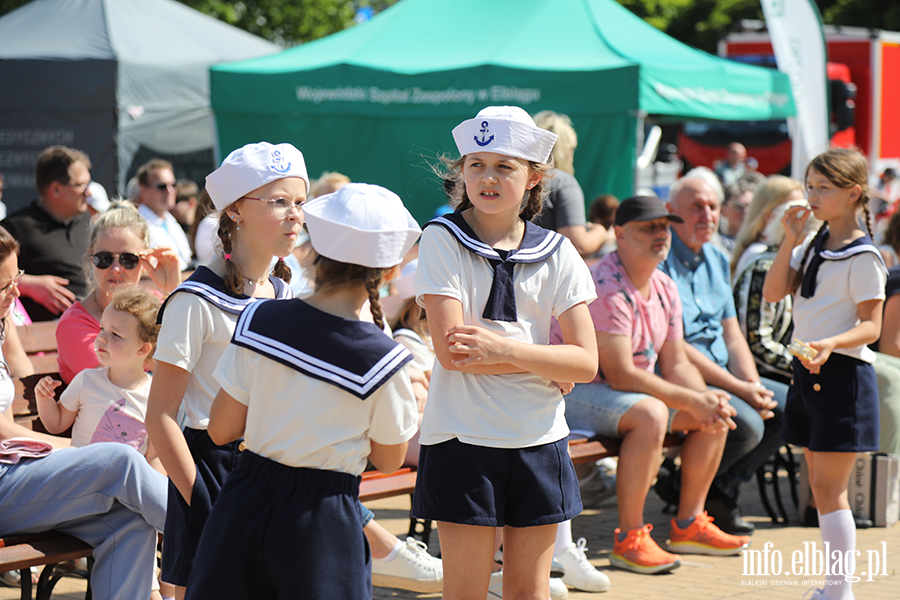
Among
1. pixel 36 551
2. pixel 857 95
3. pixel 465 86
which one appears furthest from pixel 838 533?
pixel 857 95

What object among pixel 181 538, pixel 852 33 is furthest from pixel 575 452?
pixel 852 33

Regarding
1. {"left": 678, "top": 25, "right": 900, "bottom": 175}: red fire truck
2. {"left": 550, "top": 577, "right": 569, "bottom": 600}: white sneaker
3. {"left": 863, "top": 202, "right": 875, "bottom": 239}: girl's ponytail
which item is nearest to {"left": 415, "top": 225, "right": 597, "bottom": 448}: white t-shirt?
{"left": 550, "top": 577, "right": 569, "bottom": 600}: white sneaker

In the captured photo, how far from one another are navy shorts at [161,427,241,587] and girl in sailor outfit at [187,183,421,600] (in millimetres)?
349

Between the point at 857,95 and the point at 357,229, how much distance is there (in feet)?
59.5

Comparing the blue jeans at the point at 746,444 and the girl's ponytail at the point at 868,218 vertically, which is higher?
the girl's ponytail at the point at 868,218

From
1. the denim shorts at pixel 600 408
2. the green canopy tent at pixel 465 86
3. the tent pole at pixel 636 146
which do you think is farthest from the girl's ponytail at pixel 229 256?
the tent pole at pixel 636 146

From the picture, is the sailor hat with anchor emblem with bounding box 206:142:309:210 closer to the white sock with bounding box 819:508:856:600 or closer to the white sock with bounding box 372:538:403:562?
the white sock with bounding box 372:538:403:562

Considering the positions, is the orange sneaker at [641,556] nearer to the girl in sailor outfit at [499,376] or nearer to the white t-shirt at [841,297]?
the white t-shirt at [841,297]

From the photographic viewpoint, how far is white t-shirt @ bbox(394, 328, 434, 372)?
16.1 ft

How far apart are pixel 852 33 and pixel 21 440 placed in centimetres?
1818

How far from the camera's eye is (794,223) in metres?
4.62

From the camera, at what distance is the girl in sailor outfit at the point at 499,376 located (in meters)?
2.95

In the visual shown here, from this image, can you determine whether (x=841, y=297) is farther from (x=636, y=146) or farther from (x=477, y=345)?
(x=636, y=146)

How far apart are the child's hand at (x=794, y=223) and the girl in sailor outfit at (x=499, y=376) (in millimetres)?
1925
